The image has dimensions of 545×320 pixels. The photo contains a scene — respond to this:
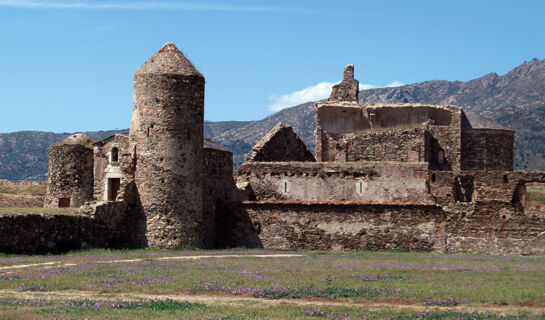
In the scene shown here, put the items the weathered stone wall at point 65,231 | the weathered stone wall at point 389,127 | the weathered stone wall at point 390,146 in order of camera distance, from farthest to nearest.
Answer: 1. the weathered stone wall at point 389,127
2. the weathered stone wall at point 390,146
3. the weathered stone wall at point 65,231

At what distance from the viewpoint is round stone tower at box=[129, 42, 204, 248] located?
34.5m

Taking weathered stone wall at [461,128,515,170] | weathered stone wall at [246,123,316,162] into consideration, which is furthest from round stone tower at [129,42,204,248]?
weathered stone wall at [461,128,515,170]

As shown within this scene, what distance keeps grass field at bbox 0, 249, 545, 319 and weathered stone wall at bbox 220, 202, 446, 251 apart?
20.9ft

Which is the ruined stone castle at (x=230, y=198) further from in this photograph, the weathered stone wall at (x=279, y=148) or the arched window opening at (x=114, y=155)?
the weathered stone wall at (x=279, y=148)

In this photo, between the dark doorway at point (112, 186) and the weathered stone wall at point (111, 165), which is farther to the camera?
the dark doorway at point (112, 186)

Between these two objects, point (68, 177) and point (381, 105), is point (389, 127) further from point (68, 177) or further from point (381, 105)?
point (68, 177)

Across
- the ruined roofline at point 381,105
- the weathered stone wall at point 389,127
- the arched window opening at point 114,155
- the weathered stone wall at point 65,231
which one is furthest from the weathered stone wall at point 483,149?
the weathered stone wall at point 65,231

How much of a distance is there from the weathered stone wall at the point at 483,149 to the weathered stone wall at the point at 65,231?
19.5 m

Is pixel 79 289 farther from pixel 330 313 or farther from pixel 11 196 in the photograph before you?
pixel 11 196

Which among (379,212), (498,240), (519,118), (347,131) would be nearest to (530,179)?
(498,240)

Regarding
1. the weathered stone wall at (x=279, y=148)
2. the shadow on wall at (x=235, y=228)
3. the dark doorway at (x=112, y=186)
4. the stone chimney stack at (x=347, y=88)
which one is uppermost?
the stone chimney stack at (x=347, y=88)

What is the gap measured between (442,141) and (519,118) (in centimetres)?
11928

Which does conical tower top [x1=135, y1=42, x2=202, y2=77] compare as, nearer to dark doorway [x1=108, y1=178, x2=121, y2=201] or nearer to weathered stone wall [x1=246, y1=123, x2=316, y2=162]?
dark doorway [x1=108, y1=178, x2=121, y2=201]

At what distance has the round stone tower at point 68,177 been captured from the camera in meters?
42.7
